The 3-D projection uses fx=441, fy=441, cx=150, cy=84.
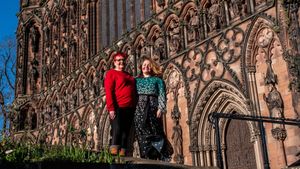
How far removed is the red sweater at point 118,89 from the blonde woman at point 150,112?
121 mm

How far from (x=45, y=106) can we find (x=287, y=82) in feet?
54.8

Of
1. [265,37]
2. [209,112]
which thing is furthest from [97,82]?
[265,37]

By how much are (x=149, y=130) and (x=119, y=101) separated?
1.93 ft

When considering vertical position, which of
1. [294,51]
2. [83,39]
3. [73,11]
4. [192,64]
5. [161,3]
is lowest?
[294,51]

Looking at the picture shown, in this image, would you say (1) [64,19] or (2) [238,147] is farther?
(1) [64,19]

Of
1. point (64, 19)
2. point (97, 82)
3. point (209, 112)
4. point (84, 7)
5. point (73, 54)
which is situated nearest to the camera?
point (209, 112)

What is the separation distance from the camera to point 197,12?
1352 centimetres

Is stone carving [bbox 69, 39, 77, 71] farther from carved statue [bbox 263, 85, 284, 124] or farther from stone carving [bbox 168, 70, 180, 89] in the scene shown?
carved statue [bbox 263, 85, 284, 124]

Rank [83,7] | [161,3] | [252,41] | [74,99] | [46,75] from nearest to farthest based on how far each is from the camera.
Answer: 1. [252,41]
2. [161,3]
3. [74,99]
4. [83,7]
5. [46,75]

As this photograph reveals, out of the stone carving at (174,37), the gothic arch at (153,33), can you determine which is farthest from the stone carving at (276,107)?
the gothic arch at (153,33)

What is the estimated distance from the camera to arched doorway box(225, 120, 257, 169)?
1165 cm

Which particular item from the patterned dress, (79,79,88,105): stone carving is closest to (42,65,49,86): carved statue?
(79,79,88,105): stone carving

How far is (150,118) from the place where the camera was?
20.4 ft

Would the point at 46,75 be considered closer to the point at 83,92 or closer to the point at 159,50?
the point at 83,92
